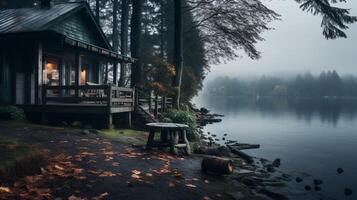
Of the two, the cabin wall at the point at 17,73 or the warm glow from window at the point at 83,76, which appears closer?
the cabin wall at the point at 17,73

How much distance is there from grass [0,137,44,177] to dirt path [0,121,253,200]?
9.7 inches

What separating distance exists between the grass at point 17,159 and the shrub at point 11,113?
7.84 m

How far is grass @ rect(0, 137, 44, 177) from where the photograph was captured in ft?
19.6

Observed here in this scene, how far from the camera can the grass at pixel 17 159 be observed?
5.96m

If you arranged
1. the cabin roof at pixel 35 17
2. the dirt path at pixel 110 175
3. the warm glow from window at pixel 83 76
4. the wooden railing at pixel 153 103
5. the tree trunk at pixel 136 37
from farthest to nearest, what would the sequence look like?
the tree trunk at pixel 136 37 < the warm glow from window at pixel 83 76 < the wooden railing at pixel 153 103 < the cabin roof at pixel 35 17 < the dirt path at pixel 110 175

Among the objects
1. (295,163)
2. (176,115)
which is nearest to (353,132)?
(295,163)

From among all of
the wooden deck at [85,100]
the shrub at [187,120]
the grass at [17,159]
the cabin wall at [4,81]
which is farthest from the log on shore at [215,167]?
the cabin wall at [4,81]

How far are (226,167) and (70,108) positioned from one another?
8.98 meters

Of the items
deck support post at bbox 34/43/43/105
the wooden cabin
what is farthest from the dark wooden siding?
deck support post at bbox 34/43/43/105

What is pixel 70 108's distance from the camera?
15156 millimetres

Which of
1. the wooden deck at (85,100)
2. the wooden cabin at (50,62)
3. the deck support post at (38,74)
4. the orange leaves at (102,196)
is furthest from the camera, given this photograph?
the deck support post at (38,74)

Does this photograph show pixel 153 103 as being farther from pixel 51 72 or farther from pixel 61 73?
pixel 51 72

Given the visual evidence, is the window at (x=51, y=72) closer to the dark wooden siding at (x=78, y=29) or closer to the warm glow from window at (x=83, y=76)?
the dark wooden siding at (x=78, y=29)

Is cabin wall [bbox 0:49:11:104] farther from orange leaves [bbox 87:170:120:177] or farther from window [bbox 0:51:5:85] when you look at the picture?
orange leaves [bbox 87:170:120:177]
